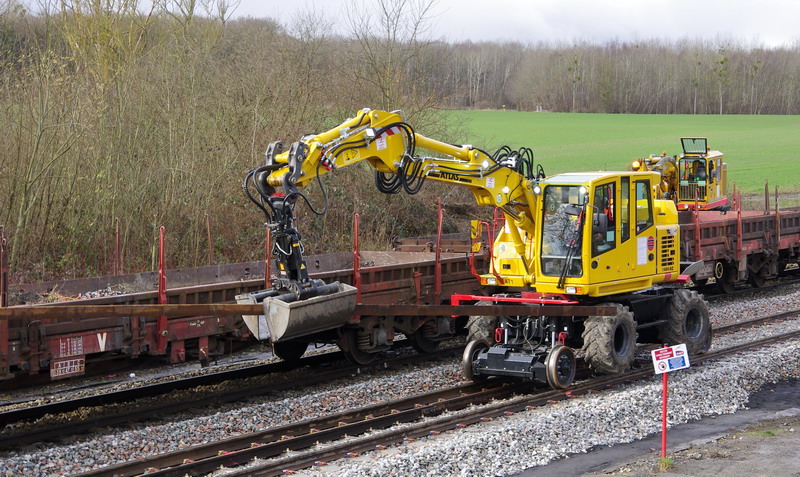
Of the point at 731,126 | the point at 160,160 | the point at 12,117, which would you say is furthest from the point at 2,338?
the point at 731,126

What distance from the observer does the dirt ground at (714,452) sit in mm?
9211

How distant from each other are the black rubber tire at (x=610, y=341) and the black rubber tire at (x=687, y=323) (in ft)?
3.86

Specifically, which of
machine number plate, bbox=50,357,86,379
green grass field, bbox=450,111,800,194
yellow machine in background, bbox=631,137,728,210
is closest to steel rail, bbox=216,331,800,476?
machine number plate, bbox=50,357,86,379

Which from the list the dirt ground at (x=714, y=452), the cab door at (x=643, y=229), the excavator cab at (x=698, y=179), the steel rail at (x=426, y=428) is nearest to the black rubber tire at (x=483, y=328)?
the steel rail at (x=426, y=428)

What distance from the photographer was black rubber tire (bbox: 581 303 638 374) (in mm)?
12781

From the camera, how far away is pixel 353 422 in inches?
436

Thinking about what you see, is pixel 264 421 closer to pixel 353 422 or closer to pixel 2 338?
pixel 353 422

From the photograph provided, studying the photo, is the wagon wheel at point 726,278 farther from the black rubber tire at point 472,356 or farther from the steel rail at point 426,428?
the black rubber tire at point 472,356

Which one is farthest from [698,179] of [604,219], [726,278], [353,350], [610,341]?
[353,350]

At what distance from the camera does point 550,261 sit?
1286cm

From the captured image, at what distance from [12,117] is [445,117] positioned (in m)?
12.8

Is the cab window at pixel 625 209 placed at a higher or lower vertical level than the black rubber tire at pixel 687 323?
higher

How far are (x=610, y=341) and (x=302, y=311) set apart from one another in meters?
5.21

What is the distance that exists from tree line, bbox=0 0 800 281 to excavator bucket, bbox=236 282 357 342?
870 centimetres
